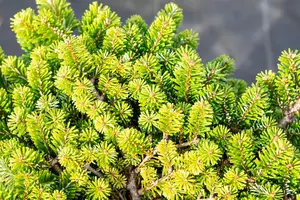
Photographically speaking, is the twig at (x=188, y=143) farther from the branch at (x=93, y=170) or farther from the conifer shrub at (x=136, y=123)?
the branch at (x=93, y=170)

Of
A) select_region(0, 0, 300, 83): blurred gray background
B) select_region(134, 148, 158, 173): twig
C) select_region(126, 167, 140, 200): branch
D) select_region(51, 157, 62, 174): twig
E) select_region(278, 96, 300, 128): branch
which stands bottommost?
select_region(126, 167, 140, 200): branch

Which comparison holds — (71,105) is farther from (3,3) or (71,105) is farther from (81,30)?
(3,3)

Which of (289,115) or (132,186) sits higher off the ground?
(289,115)

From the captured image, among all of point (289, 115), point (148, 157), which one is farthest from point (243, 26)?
point (148, 157)

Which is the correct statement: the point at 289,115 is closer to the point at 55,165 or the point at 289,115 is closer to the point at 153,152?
the point at 153,152

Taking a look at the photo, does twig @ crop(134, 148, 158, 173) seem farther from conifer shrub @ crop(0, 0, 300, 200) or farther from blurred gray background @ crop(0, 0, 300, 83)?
blurred gray background @ crop(0, 0, 300, 83)

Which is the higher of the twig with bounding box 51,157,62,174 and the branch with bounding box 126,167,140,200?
the twig with bounding box 51,157,62,174

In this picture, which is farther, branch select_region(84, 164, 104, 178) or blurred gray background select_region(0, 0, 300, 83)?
blurred gray background select_region(0, 0, 300, 83)

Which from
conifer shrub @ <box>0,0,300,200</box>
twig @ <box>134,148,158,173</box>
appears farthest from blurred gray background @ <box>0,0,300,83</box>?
twig @ <box>134,148,158,173</box>

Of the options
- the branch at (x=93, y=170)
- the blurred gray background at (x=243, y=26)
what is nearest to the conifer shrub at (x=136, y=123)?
the branch at (x=93, y=170)
